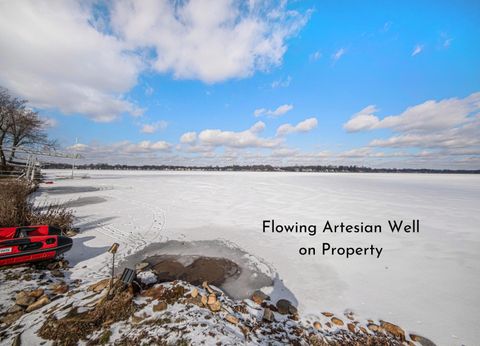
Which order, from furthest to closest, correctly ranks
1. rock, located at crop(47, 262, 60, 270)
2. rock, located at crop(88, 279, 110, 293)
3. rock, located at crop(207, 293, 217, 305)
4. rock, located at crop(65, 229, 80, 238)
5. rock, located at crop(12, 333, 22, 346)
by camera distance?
1. rock, located at crop(65, 229, 80, 238)
2. rock, located at crop(47, 262, 60, 270)
3. rock, located at crop(88, 279, 110, 293)
4. rock, located at crop(207, 293, 217, 305)
5. rock, located at crop(12, 333, 22, 346)

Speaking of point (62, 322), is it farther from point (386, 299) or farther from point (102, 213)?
point (102, 213)

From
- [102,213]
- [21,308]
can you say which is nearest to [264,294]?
[21,308]

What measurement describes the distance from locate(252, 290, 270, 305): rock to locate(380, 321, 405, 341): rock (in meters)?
2.03

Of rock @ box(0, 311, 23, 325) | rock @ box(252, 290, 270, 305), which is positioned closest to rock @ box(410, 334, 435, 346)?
rock @ box(252, 290, 270, 305)

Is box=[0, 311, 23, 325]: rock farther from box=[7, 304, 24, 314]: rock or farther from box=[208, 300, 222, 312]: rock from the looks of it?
box=[208, 300, 222, 312]: rock

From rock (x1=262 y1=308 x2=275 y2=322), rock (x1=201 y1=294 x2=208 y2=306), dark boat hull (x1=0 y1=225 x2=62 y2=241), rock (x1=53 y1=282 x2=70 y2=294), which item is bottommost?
rock (x1=262 y1=308 x2=275 y2=322)

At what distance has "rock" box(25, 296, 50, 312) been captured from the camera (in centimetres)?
299

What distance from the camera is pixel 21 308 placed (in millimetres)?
2980

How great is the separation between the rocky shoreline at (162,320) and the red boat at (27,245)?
1.05 ft

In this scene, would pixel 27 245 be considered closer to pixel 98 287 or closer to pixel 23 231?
pixel 23 231

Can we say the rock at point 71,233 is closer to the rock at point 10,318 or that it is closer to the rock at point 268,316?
the rock at point 10,318

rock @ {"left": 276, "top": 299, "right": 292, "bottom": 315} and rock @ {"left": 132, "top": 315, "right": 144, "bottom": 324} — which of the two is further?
rock @ {"left": 276, "top": 299, "right": 292, "bottom": 315}

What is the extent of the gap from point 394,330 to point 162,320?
3.73 meters

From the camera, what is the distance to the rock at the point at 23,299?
121 inches
